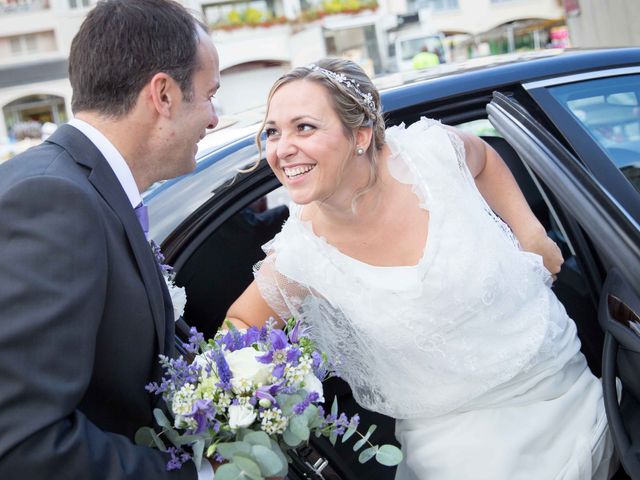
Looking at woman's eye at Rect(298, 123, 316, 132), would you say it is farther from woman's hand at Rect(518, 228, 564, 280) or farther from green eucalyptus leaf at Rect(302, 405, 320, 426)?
green eucalyptus leaf at Rect(302, 405, 320, 426)

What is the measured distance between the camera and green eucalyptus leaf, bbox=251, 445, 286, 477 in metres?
1.34

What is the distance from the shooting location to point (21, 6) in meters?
30.7

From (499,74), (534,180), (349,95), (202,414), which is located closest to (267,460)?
(202,414)

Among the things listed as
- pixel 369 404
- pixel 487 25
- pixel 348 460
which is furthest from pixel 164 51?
pixel 487 25

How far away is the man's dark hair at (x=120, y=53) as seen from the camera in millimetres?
1561

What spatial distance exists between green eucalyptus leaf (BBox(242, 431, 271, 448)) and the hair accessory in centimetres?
111

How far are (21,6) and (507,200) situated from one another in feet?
107

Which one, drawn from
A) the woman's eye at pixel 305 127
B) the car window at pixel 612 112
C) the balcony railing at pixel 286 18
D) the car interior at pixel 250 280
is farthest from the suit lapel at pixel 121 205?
the balcony railing at pixel 286 18

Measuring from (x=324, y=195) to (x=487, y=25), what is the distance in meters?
33.4

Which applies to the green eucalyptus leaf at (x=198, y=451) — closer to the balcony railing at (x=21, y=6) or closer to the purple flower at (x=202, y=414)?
the purple flower at (x=202, y=414)

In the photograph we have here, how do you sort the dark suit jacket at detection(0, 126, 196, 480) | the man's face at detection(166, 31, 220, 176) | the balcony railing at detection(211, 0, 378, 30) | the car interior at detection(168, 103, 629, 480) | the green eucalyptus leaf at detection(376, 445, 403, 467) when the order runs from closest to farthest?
1. the dark suit jacket at detection(0, 126, 196, 480)
2. the green eucalyptus leaf at detection(376, 445, 403, 467)
3. the man's face at detection(166, 31, 220, 176)
4. the car interior at detection(168, 103, 629, 480)
5. the balcony railing at detection(211, 0, 378, 30)

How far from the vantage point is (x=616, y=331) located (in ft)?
5.75

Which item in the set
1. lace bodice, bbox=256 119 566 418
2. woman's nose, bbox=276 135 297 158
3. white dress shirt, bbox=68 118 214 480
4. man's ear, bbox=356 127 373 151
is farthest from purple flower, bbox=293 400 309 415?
man's ear, bbox=356 127 373 151

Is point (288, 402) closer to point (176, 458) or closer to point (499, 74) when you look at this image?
point (176, 458)
